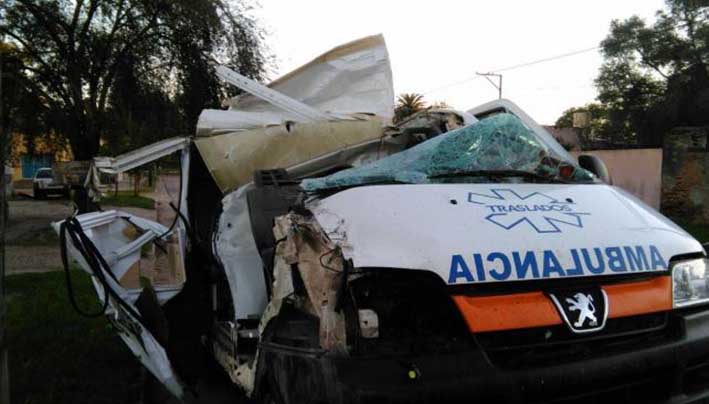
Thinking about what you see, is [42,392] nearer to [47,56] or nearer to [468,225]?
[468,225]

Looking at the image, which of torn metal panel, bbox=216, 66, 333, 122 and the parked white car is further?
the parked white car

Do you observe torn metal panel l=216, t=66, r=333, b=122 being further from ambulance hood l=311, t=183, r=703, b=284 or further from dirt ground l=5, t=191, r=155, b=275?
dirt ground l=5, t=191, r=155, b=275

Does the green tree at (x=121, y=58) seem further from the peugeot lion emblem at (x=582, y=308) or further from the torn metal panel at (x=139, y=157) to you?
the peugeot lion emblem at (x=582, y=308)

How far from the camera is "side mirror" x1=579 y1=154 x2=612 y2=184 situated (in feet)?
11.2

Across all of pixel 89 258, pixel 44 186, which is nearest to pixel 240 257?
pixel 89 258

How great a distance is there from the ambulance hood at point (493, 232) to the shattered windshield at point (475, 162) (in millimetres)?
Answer: 136

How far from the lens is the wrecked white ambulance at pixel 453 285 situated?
1971 millimetres

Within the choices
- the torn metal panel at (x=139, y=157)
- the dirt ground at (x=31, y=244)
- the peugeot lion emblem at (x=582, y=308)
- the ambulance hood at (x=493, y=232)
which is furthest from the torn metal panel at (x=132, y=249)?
the dirt ground at (x=31, y=244)

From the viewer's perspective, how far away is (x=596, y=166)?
348 cm

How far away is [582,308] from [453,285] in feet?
1.73

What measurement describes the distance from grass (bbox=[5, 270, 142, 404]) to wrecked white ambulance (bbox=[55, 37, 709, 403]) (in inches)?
38.1

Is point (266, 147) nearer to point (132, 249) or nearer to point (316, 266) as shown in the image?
point (132, 249)

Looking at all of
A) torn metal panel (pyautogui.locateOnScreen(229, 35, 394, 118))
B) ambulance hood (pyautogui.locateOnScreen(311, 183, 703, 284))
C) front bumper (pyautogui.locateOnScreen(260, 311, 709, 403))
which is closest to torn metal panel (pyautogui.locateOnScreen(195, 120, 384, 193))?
torn metal panel (pyautogui.locateOnScreen(229, 35, 394, 118))

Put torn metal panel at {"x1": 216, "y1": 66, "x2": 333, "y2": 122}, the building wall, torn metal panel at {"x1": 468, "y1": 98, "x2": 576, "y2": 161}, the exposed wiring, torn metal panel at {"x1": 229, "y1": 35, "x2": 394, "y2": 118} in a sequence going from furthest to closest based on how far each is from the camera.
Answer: the building wall → torn metal panel at {"x1": 229, "y1": 35, "x2": 394, "y2": 118} → torn metal panel at {"x1": 216, "y1": 66, "x2": 333, "y2": 122} → torn metal panel at {"x1": 468, "y1": 98, "x2": 576, "y2": 161} → the exposed wiring
